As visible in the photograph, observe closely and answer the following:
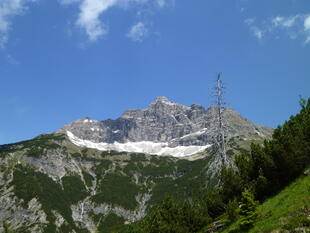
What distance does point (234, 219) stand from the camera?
3284 centimetres

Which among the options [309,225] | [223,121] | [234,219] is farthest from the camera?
[223,121]

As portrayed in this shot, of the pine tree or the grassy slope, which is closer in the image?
the grassy slope

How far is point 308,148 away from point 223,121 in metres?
19.6

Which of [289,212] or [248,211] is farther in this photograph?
[248,211]

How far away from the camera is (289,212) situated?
23.4 m

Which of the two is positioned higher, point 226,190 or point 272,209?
point 226,190

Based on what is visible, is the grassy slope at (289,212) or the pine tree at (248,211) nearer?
the grassy slope at (289,212)

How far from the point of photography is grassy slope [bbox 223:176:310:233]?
2063 cm

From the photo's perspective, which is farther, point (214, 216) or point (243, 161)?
point (214, 216)

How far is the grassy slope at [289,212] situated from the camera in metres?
20.6

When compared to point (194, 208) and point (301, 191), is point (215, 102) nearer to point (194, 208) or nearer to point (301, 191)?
point (194, 208)

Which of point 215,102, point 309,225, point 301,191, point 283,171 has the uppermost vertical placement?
point 215,102

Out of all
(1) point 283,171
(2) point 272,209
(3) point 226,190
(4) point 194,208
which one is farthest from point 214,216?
(2) point 272,209

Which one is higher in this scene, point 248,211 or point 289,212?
point 248,211
